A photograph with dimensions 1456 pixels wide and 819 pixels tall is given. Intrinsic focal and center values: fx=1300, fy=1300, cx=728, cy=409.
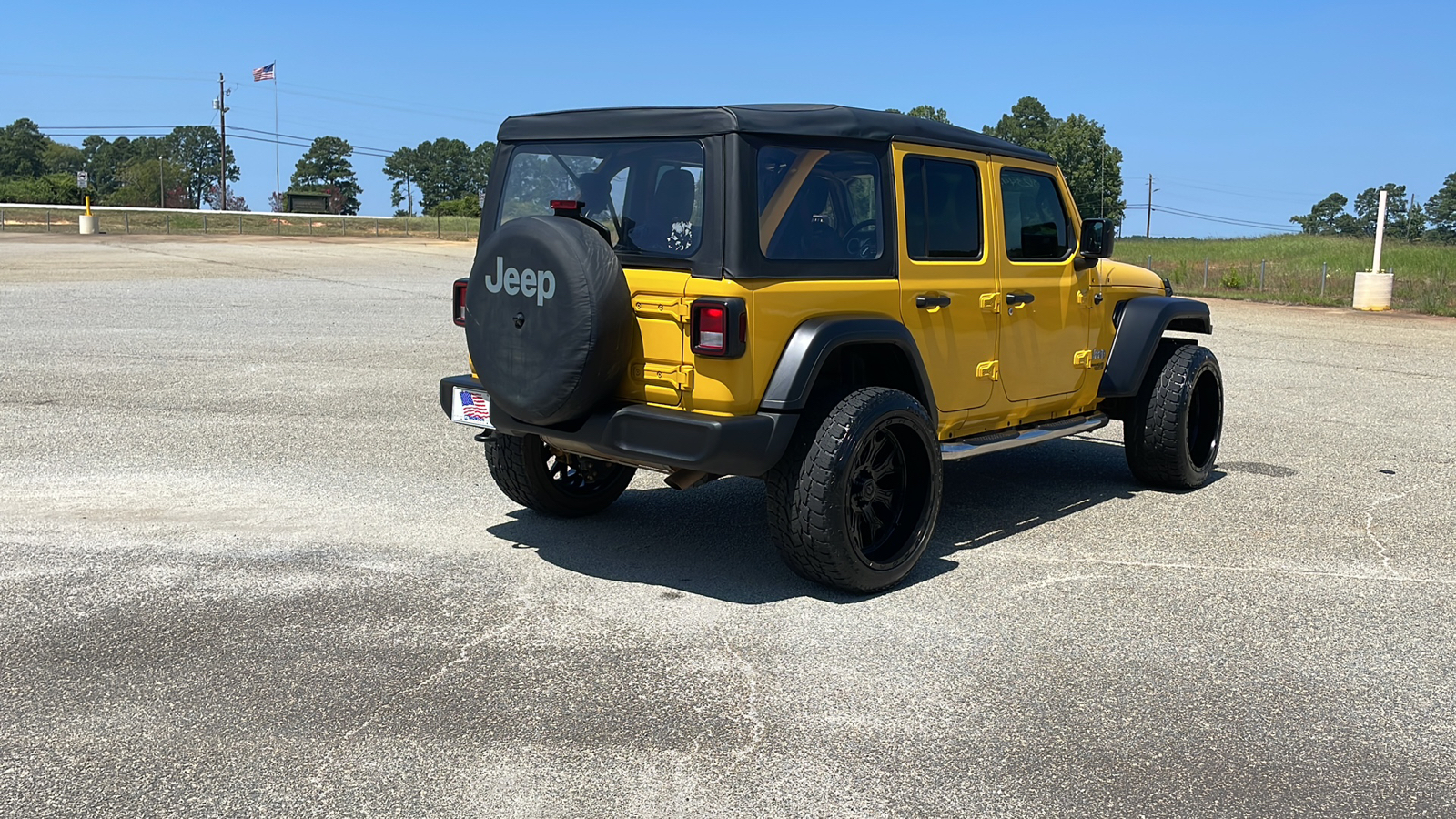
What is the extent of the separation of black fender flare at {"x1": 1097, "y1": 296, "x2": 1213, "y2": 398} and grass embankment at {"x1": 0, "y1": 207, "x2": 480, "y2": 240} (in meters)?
50.0

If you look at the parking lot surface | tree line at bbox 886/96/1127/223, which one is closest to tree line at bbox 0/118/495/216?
tree line at bbox 886/96/1127/223

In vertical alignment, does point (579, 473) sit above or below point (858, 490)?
below

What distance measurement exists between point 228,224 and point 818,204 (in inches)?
2303

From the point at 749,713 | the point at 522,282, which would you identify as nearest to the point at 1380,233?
the point at 522,282

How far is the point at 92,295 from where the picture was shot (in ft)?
66.9

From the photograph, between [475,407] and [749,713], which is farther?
[475,407]

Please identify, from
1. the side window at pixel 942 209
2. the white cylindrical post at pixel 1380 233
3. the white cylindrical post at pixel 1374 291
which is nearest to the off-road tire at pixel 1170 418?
the side window at pixel 942 209

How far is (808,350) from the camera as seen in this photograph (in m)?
5.22

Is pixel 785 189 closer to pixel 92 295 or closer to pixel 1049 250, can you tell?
pixel 1049 250

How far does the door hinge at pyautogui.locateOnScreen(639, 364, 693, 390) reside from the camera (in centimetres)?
522

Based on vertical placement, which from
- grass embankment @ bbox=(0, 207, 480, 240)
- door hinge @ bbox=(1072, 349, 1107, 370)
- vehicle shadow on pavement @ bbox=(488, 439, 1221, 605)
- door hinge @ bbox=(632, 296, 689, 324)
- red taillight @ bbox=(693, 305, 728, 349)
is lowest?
vehicle shadow on pavement @ bbox=(488, 439, 1221, 605)

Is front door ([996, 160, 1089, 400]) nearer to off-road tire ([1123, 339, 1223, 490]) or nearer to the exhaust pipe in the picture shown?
off-road tire ([1123, 339, 1223, 490])

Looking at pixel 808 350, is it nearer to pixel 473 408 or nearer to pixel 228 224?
pixel 473 408

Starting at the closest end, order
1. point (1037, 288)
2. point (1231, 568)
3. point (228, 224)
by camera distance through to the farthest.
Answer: point (1231, 568)
point (1037, 288)
point (228, 224)
